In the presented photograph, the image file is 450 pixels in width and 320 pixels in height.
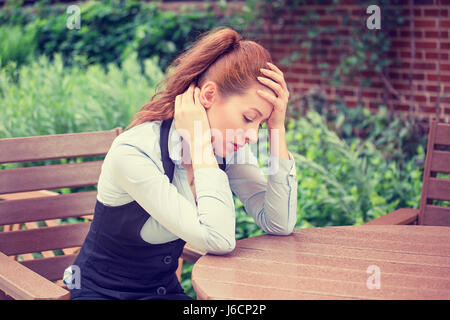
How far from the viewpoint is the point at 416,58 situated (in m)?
4.66

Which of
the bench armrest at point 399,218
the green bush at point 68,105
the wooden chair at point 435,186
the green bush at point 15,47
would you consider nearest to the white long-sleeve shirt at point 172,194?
the bench armrest at point 399,218

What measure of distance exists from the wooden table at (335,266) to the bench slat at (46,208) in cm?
80

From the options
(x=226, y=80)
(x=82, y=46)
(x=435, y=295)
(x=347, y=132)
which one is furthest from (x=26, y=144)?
(x=82, y=46)

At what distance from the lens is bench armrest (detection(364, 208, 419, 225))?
241 centimetres

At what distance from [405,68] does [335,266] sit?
334 centimetres

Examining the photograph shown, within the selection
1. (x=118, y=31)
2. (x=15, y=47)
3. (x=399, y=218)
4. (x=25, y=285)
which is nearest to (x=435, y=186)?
(x=399, y=218)

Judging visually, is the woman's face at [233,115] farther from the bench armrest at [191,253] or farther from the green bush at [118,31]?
the green bush at [118,31]

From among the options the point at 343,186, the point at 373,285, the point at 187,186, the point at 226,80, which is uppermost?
the point at 226,80

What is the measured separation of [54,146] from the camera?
2416 mm

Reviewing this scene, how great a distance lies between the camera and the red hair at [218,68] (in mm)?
1903

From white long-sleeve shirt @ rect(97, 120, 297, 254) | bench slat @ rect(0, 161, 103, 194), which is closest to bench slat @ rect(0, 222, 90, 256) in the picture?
bench slat @ rect(0, 161, 103, 194)

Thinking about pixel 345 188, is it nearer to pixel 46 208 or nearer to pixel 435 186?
pixel 435 186

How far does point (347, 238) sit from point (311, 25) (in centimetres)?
369

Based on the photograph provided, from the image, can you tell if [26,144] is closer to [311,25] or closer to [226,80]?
[226,80]
